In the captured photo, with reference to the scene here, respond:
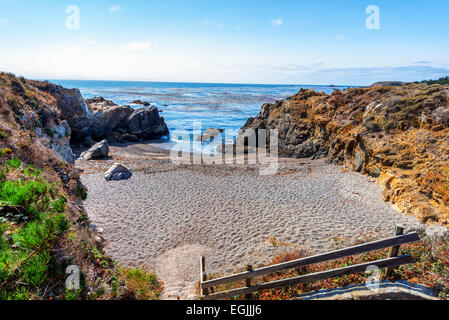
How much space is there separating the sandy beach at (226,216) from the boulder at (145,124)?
15.3 meters

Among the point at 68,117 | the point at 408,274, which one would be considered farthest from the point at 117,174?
the point at 408,274

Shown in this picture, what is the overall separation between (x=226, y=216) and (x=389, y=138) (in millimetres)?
12539

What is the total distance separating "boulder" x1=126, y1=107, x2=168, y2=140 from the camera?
3381 centimetres

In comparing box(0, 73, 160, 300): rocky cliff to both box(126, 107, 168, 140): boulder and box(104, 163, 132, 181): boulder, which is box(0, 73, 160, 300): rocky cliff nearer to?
box(104, 163, 132, 181): boulder

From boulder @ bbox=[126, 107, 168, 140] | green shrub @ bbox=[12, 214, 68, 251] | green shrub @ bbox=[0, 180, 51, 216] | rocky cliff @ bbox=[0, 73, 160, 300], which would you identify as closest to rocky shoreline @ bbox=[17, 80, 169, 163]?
boulder @ bbox=[126, 107, 168, 140]

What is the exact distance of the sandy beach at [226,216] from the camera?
9414 mm

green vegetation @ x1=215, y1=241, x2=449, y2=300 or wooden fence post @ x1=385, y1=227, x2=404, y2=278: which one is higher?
wooden fence post @ x1=385, y1=227, x2=404, y2=278

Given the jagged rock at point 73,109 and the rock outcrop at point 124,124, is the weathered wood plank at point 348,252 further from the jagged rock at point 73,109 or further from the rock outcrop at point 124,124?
the rock outcrop at point 124,124

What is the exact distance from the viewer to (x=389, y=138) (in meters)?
15.9

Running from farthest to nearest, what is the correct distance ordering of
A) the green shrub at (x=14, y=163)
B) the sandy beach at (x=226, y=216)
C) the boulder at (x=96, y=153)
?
the boulder at (x=96, y=153), the sandy beach at (x=226, y=216), the green shrub at (x=14, y=163)

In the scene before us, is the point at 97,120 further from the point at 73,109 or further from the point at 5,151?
the point at 5,151

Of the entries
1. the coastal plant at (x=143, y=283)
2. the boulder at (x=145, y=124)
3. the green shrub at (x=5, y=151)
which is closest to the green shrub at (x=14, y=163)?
the green shrub at (x=5, y=151)

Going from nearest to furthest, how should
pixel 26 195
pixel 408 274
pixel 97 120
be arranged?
pixel 26 195
pixel 408 274
pixel 97 120

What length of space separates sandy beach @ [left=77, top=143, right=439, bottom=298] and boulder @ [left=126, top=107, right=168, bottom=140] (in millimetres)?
15259
